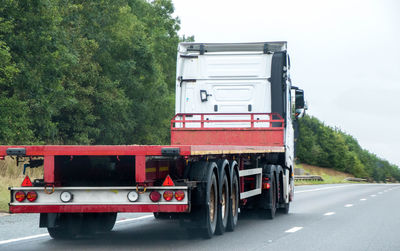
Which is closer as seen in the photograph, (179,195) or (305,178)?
(179,195)

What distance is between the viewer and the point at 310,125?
14500 centimetres

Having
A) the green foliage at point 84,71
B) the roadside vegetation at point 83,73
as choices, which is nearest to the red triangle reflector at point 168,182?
the roadside vegetation at point 83,73

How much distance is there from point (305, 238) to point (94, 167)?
3501mm

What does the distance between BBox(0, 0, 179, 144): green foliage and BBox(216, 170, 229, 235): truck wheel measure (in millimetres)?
19501

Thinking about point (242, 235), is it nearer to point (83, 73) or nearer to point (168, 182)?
point (168, 182)

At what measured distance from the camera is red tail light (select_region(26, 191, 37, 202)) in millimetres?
9430

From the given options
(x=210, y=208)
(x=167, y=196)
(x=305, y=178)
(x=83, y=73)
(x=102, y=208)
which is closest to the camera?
(x=102, y=208)

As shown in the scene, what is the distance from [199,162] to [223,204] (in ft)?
4.65

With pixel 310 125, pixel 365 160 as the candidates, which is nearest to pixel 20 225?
pixel 310 125

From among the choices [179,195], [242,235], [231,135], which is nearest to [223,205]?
[242,235]

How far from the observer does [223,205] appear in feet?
38.2

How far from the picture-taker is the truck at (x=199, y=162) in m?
9.31

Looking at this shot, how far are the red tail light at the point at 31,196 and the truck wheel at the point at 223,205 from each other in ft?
9.14

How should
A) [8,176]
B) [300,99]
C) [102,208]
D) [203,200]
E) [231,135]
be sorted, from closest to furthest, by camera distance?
[102,208] < [203,200] < [231,135] < [300,99] < [8,176]
